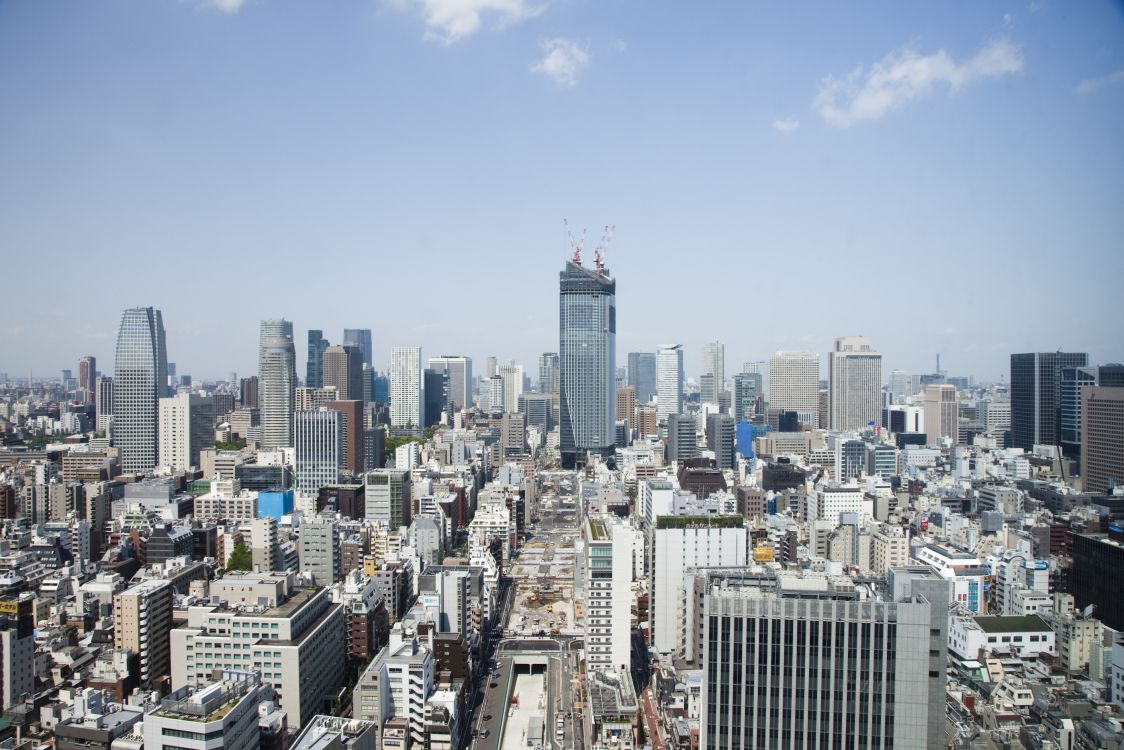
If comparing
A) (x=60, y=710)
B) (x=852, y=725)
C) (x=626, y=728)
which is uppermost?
(x=852, y=725)

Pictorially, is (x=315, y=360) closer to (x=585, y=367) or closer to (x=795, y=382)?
(x=585, y=367)

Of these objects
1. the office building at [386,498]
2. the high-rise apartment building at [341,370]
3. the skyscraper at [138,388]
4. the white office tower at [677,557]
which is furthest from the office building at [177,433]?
the white office tower at [677,557]

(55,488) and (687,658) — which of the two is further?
(55,488)

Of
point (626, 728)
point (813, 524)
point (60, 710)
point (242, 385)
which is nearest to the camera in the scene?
point (60, 710)

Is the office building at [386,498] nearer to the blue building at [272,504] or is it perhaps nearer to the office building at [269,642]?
the blue building at [272,504]

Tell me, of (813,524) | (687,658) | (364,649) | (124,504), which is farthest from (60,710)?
(813,524)

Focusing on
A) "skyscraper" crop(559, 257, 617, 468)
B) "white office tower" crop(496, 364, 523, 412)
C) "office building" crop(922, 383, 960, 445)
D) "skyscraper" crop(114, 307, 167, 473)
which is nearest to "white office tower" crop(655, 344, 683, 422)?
"white office tower" crop(496, 364, 523, 412)

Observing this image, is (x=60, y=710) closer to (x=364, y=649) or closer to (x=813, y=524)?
(x=364, y=649)
